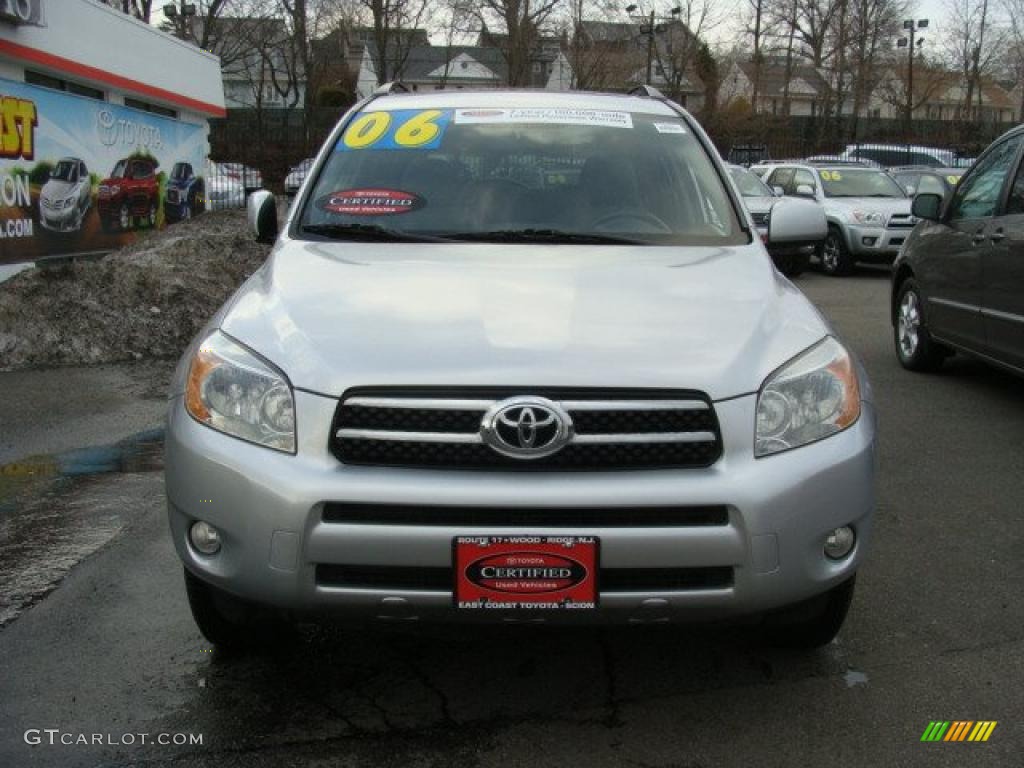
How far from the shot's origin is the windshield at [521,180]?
3.80m

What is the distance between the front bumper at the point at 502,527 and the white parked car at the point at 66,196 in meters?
11.3

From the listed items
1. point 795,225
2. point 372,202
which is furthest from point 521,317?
point 795,225

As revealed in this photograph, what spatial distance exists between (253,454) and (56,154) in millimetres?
11870

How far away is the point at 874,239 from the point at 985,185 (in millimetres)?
8522

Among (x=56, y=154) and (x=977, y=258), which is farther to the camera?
(x=56, y=154)

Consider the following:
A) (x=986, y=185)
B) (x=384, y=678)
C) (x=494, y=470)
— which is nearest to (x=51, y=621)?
(x=384, y=678)

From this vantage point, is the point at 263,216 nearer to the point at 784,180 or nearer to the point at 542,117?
the point at 542,117

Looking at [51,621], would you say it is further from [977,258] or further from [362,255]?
[977,258]

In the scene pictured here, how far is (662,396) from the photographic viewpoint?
2646 mm

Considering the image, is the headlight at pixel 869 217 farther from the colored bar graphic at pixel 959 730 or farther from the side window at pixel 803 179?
the colored bar graphic at pixel 959 730

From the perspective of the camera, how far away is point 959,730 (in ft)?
9.44

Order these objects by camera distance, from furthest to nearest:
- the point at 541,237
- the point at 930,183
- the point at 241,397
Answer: the point at 930,183 → the point at 541,237 → the point at 241,397

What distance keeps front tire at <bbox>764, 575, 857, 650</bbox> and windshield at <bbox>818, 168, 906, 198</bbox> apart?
46.4 feet

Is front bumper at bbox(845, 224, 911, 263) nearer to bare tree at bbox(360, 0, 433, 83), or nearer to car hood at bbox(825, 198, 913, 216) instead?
car hood at bbox(825, 198, 913, 216)
